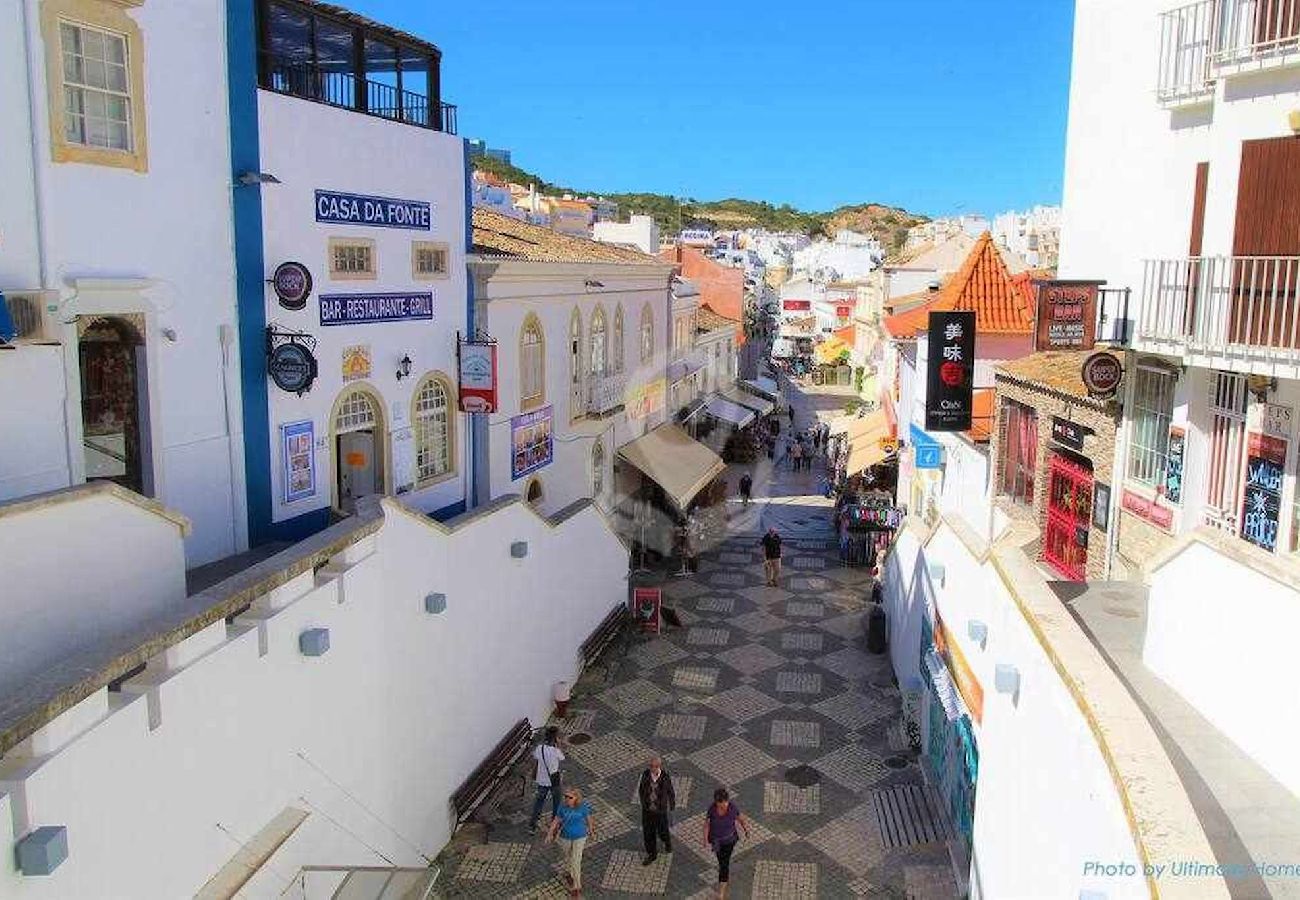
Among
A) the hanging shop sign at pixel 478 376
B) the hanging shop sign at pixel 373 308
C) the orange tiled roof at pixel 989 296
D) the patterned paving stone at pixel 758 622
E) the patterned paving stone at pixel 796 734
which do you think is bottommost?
the patterned paving stone at pixel 796 734

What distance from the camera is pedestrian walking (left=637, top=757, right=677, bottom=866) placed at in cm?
1242

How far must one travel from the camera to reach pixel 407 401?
15102 mm

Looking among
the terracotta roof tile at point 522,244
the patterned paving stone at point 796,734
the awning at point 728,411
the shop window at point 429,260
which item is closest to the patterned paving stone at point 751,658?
the patterned paving stone at point 796,734

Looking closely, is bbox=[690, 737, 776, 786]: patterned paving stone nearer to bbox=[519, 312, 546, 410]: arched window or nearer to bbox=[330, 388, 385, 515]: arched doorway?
bbox=[330, 388, 385, 515]: arched doorway

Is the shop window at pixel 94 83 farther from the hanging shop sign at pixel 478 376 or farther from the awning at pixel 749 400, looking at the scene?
the awning at pixel 749 400

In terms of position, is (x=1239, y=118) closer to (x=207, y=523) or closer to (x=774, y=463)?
(x=207, y=523)

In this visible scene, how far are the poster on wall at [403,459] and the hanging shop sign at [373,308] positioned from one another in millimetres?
1665

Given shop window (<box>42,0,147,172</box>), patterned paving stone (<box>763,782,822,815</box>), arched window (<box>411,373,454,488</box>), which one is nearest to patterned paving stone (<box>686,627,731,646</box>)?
patterned paving stone (<box>763,782,822,815</box>)

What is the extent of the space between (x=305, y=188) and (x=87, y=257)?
3.41 meters

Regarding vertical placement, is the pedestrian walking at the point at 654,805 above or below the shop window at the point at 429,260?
below

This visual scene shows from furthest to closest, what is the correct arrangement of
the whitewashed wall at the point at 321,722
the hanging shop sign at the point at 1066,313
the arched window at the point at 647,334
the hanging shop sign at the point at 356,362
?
the arched window at the point at 647,334
the hanging shop sign at the point at 356,362
the hanging shop sign at the point at 1066,313
the whitewashed wall at the point at 321,722

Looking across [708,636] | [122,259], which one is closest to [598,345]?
[708,636]

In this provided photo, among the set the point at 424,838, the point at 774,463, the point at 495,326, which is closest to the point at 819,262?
the point at 774,463

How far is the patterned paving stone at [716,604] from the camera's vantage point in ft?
74.4
